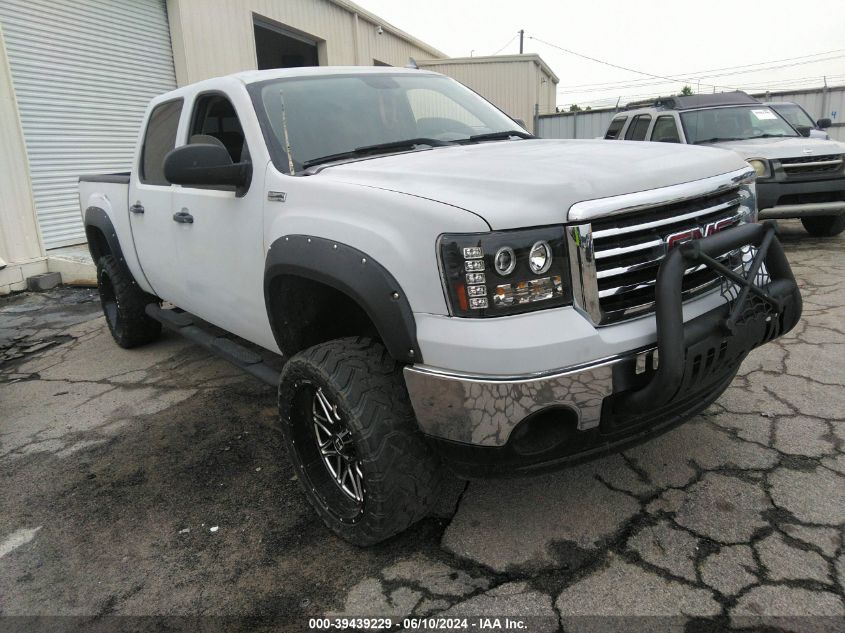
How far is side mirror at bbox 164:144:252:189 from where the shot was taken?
2.73 m

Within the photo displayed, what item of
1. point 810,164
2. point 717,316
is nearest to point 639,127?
point 810,164

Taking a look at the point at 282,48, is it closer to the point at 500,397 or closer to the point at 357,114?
the point at 357,114

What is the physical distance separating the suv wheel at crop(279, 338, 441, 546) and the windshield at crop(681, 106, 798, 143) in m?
6.98

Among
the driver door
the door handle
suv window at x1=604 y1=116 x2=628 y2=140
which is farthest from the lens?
suv window at x1=604 y1=116 x2=628 y2=140

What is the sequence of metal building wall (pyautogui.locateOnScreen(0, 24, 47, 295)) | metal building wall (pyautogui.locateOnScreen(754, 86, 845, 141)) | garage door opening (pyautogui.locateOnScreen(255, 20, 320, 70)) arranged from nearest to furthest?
metal building wall (pyautogui.locateOnScreen(0, 24, 47, 295)) → garage door opening (pyautogui.locateOnScreen(255, 20, 320, 70)) → metal building wall (pyautogui.locateOnScreen(754, 86, 845, 141))

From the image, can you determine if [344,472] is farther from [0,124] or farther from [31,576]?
[0,124]

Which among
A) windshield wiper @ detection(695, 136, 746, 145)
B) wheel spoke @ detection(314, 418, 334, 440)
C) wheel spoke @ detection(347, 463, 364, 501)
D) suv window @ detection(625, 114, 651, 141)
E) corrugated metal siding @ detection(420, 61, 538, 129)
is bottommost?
wheel spoke @ detection(347, 463, 364, 501)

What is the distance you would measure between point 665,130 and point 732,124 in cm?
80

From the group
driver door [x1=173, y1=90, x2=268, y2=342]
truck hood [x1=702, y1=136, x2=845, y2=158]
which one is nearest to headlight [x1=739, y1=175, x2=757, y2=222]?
driver door [x1=173, y1=90, x2=268, y2=342]

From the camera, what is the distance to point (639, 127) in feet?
29.2

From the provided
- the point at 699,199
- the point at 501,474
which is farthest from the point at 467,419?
the point at 699,199

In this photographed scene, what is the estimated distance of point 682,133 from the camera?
→ 26.1 ft

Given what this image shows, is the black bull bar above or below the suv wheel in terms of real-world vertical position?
above

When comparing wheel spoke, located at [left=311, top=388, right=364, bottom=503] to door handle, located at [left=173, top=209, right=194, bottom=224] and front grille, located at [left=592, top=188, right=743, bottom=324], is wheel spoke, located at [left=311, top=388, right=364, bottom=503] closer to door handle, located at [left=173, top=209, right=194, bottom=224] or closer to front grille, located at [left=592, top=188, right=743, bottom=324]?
front grille, located at [left=592, top=188, right=743, bottom=324]
